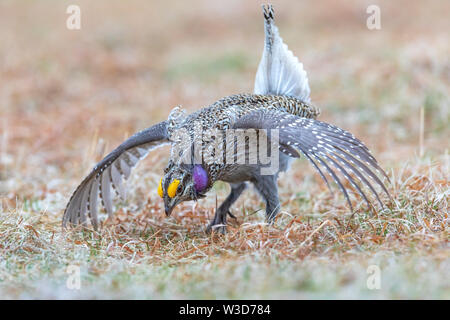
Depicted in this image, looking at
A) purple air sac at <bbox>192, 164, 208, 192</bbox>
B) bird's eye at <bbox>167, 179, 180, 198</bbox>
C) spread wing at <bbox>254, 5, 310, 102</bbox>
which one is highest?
spread wing at <bbox>254, 5, 310, 102</bbox>

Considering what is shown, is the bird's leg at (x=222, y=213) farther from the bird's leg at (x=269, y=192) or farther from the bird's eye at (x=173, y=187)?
the bird's eye at (x=173, y=187)

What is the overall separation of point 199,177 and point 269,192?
2.30ft

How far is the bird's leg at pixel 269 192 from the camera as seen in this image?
4.78 meters

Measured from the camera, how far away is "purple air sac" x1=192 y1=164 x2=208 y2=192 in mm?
4367

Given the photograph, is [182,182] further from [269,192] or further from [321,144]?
[321,144]

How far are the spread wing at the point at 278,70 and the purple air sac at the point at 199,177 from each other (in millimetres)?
1626

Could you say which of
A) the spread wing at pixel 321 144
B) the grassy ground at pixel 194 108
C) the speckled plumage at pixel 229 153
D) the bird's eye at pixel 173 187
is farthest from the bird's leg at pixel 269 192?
the bird's eye at pixel 173 187

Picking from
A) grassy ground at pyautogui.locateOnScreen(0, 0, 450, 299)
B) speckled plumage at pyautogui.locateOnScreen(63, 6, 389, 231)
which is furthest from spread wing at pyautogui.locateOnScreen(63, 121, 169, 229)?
grassy ground at pyautogui.locateOnScreen(0, 0, 450, 299)

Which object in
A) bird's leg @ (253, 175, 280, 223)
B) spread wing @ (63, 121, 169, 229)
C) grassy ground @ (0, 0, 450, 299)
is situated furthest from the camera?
spread wing @ (63, 121, 169, 229)

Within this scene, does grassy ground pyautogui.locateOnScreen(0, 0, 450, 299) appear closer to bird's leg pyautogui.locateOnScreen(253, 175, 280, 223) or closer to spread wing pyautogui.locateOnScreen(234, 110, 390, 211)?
bird's leg pyautogui.locateOnScreen(253, 175, 280, 223)

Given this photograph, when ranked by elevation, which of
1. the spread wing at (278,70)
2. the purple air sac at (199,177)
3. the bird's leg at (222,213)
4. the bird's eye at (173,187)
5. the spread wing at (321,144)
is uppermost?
the spread wing at (278,70)

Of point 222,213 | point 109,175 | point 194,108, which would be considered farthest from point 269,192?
point 194,108

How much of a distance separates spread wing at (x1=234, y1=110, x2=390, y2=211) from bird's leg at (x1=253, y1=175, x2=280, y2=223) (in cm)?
52

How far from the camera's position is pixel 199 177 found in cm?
437
